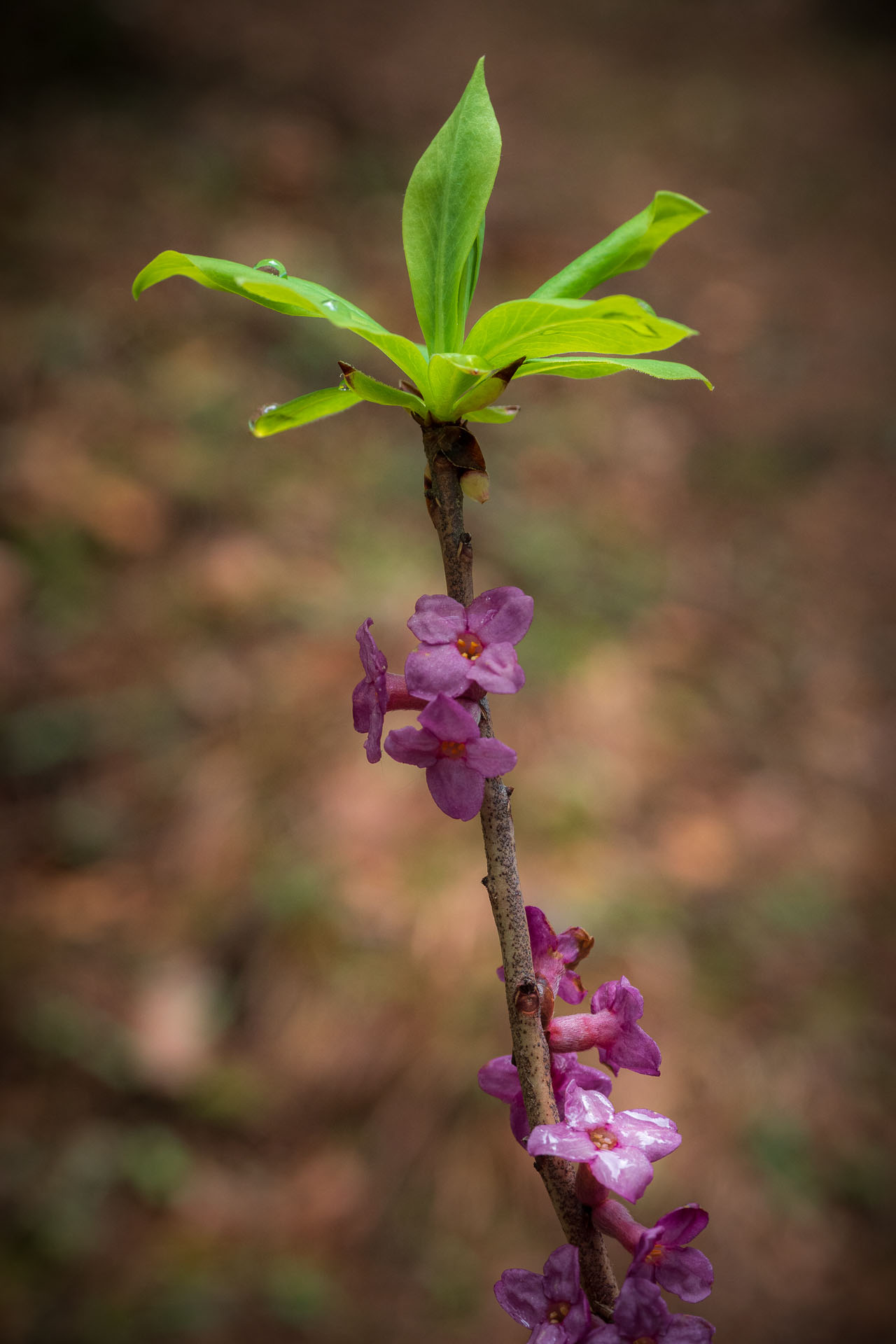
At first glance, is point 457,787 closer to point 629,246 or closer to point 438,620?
point 438,620

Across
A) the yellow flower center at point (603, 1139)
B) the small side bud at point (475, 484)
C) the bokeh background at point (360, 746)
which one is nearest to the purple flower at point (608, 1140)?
the yellow flower center at point (603, 1139)

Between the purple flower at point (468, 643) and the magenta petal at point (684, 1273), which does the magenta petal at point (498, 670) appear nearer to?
the purple flower at point (468, 643)

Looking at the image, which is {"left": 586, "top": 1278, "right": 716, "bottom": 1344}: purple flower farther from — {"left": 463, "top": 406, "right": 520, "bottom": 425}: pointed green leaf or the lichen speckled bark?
{"left": 463, "top": 406, "right": 520, "bottom": 425}: pointed green leaf

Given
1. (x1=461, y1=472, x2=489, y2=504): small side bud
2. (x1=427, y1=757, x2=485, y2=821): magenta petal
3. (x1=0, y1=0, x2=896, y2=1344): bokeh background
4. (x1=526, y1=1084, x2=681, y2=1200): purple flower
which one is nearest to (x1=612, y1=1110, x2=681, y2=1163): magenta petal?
(x1=526, y1=1084, x2=681, y2=1200): purple flower

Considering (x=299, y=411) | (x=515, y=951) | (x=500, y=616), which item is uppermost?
(x=299, y=411)

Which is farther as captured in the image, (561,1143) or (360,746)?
(360,746)

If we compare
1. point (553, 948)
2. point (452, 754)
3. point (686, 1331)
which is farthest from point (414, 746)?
point (686, 1331)
